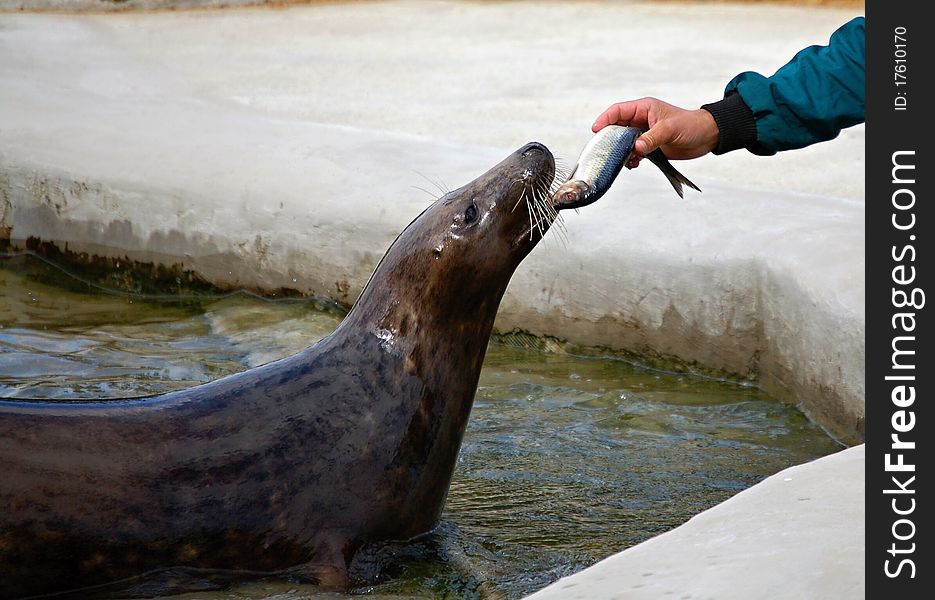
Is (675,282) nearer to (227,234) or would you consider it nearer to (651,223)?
(651,223)

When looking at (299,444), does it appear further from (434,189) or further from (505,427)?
(434,189)

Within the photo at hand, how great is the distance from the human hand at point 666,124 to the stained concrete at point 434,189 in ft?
3.38

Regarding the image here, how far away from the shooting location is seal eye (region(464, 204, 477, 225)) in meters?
3.76

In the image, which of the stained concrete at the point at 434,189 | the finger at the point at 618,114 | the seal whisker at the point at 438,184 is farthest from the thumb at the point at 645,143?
the seal whisker at the point at 438,184

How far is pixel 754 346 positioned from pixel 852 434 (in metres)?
0.73

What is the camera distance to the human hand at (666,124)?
387cm

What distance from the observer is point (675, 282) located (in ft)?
17.5

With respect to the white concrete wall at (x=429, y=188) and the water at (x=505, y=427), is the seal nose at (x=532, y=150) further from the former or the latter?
the white concrete wall at (x=429, y=188)

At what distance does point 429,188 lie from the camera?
5.98m

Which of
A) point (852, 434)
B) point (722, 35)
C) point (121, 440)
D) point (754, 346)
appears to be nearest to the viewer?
point (121, 440)

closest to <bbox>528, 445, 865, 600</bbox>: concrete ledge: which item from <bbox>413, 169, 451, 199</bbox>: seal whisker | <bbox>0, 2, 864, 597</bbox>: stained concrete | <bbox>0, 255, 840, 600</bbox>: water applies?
<bbox>0, 2, 864, 597</bbox>: stained concrete

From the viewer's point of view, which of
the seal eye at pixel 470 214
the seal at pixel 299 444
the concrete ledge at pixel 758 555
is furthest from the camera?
the seal eye at pixel 470 214

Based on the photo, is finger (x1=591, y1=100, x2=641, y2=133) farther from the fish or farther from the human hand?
the fish
